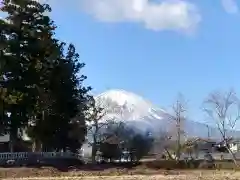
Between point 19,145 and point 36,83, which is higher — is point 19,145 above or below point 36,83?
below

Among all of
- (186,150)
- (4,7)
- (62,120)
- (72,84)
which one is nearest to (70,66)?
(72,84)

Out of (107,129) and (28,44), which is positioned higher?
(28,44)

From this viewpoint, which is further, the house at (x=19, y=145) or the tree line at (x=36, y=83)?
the house at (x=19, y=145)

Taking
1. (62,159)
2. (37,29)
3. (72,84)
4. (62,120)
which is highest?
(37,29)

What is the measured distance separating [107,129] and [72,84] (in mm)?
11313

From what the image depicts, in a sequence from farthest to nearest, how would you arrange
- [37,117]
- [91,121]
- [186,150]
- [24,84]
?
1. [186,150]
2. [91,121]
3. [37,117]
4. [24,84]

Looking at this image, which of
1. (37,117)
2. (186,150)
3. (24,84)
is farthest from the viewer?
(186,150)

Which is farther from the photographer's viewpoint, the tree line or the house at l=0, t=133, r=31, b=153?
the house at l=0, t=133, r=31, b=153

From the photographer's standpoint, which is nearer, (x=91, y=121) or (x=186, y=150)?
(x=91, y=121)

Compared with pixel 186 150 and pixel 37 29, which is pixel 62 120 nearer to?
pixel 37 29

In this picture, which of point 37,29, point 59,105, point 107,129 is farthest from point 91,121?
point 37,29

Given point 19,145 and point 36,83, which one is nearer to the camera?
point 36,83

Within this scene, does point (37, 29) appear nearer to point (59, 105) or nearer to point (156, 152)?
point (59, 105)

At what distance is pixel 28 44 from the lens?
54.3m
